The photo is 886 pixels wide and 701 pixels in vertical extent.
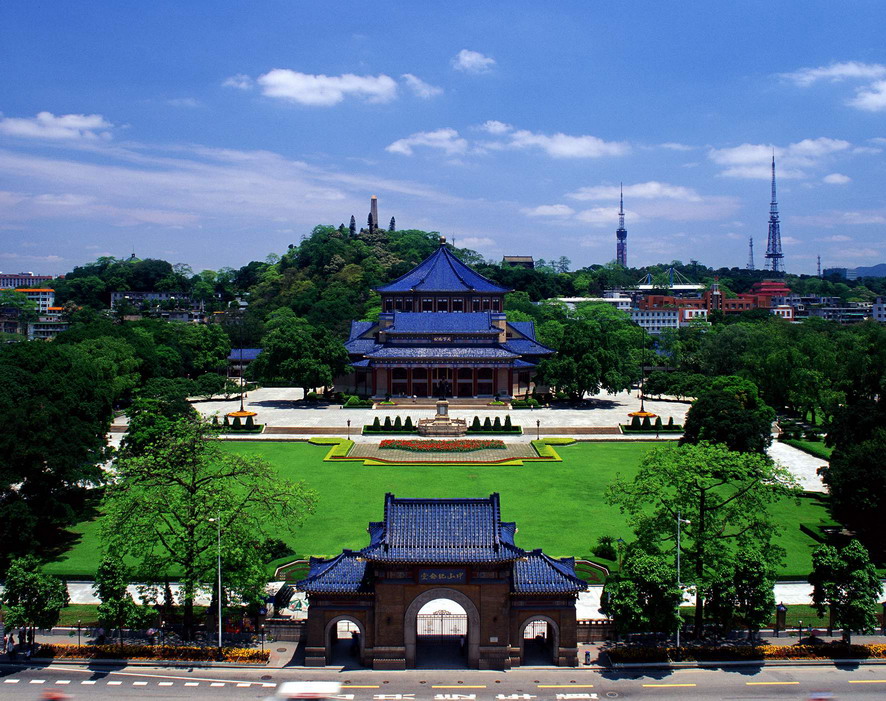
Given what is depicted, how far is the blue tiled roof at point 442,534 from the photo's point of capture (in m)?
20.9

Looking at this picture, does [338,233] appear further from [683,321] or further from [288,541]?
[288,541]

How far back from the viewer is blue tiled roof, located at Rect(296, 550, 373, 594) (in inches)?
838

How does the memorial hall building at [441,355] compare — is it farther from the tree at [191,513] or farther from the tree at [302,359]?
the tree at [191,513]

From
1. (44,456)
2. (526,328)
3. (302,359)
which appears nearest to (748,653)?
(44,456)

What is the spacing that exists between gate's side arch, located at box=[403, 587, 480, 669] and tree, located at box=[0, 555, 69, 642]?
10376 millimetres

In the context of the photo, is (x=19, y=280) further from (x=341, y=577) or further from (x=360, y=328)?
(x=341, y=577)

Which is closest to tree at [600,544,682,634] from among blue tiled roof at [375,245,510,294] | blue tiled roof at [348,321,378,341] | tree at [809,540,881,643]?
tree at [809,540,881,643]

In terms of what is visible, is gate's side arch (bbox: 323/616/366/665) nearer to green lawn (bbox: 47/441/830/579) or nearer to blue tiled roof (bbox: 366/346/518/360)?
green lawn (bbox: 47/441/830/579)

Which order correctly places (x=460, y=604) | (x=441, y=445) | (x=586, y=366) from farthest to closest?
1. (x=586, y=366)
2. (x=441, y=445)
3. (x=460, y=604)

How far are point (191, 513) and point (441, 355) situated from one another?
45973 millimetres

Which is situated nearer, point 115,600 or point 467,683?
point 467,683

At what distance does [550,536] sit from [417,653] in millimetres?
10858

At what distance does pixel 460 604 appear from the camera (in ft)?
69.3

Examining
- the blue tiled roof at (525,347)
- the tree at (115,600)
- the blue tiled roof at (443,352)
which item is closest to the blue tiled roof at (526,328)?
the blue tiled roof at (525,347)
